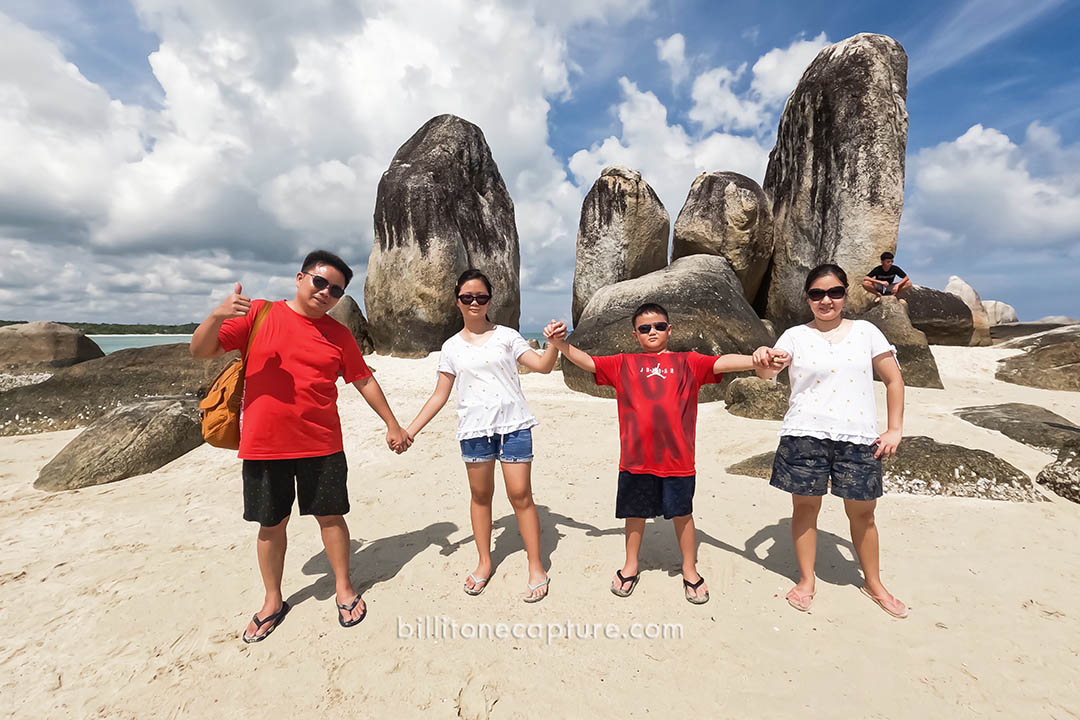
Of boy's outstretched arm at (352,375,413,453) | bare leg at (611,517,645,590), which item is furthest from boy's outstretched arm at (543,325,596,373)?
boy's outstretched arm at (352,375,413,453)

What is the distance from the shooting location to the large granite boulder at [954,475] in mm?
3484

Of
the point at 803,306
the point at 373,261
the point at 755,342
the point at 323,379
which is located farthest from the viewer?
the point at 373,261

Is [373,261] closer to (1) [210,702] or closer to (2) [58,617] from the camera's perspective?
(2) [58,617]

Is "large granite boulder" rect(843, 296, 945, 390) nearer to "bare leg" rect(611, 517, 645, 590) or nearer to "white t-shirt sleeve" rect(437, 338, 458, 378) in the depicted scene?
"bare leg" rect(611, 517, 645, 590)

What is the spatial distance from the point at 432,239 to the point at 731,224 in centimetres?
667

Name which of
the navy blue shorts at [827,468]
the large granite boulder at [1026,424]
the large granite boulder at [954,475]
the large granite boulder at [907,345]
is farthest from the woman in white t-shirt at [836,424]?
the large granite boulder at [907,345]

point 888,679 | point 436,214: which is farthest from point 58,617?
point 436,214

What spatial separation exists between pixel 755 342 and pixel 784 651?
20.3 feet

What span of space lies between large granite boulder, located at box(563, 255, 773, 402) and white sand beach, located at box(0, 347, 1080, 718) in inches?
138

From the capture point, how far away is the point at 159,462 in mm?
4945

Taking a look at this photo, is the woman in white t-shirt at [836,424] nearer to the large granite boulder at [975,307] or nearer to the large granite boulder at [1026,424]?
the large granite boulder at [1026,424]

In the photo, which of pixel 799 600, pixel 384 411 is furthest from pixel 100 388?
pixel 799 600

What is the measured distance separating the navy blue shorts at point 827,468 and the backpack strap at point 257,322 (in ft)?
8.15

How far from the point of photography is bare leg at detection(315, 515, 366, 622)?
2.41 metres
